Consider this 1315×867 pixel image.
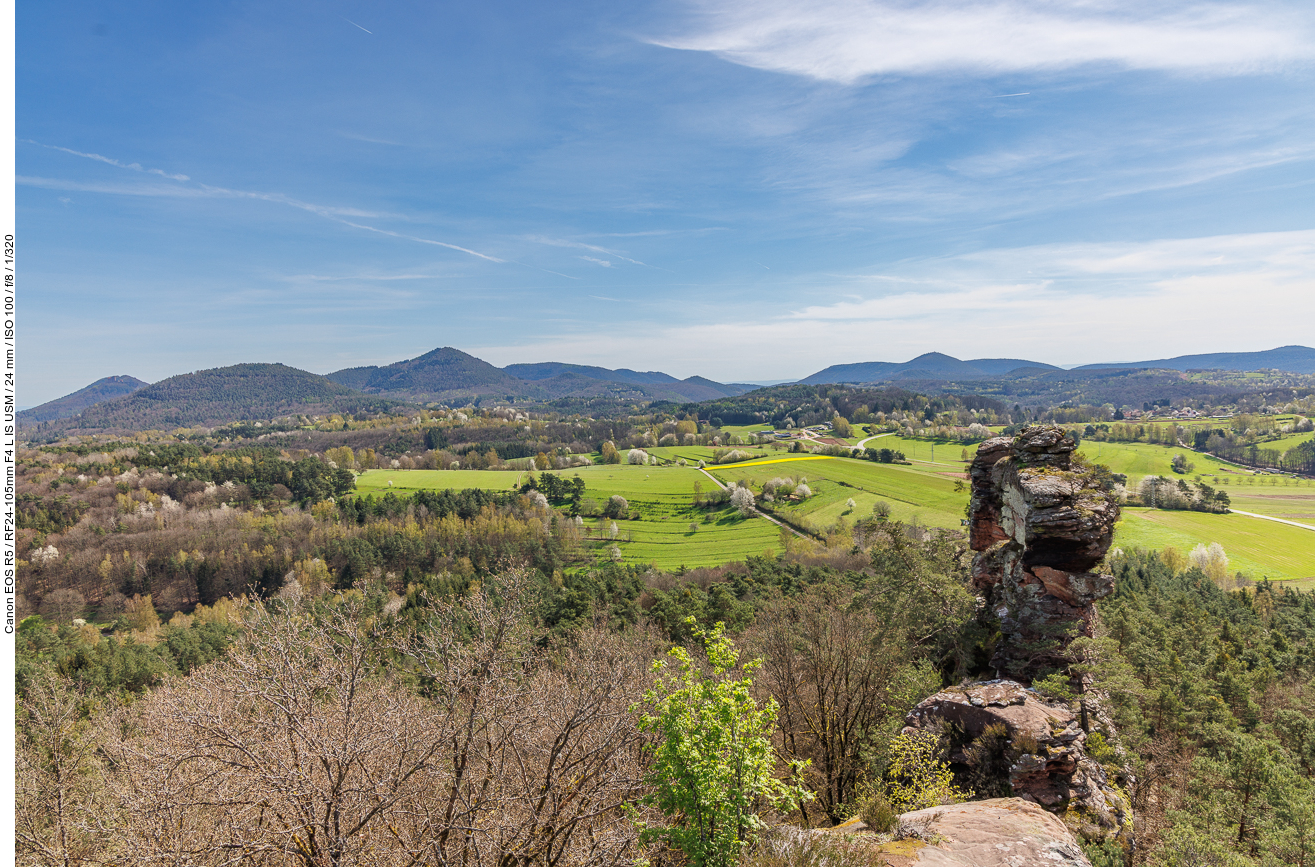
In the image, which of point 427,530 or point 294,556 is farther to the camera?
point 427,530

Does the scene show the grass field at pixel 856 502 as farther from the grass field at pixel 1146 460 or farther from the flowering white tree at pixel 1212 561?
the flowering white tree at pixel 1212 561

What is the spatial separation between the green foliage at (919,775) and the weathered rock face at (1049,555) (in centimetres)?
691

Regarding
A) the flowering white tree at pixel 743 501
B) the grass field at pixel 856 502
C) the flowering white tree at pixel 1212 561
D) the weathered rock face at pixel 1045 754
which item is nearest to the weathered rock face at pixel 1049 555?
the weathered rock face at pixel 1045 754

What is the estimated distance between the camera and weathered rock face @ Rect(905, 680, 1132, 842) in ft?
53.9

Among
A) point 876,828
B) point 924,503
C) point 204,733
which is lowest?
point 924,503

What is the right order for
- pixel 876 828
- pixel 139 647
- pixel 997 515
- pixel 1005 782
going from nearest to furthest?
1. pixel 876 828
2. pixel 1005 782
3. pixel 997 515
4. pixel 139 647

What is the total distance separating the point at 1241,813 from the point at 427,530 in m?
107

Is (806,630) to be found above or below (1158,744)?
above

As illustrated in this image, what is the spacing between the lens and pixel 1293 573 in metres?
75.9

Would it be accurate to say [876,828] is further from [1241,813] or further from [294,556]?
[294,556]

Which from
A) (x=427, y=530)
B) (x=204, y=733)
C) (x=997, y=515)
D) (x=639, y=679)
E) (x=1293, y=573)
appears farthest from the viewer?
(x=427, y=530)

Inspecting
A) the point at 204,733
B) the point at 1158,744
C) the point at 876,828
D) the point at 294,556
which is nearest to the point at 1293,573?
the point at 1158,744

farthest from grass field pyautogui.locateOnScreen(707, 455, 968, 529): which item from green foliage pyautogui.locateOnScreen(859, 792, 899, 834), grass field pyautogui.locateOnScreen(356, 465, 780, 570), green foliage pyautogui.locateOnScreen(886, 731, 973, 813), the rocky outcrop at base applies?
green foliage pyautogui.locateOnScreen(859, 792, 899, 834)

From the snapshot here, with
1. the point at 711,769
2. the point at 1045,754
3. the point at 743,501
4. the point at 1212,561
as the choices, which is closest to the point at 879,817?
Answer: the point at 711,769
